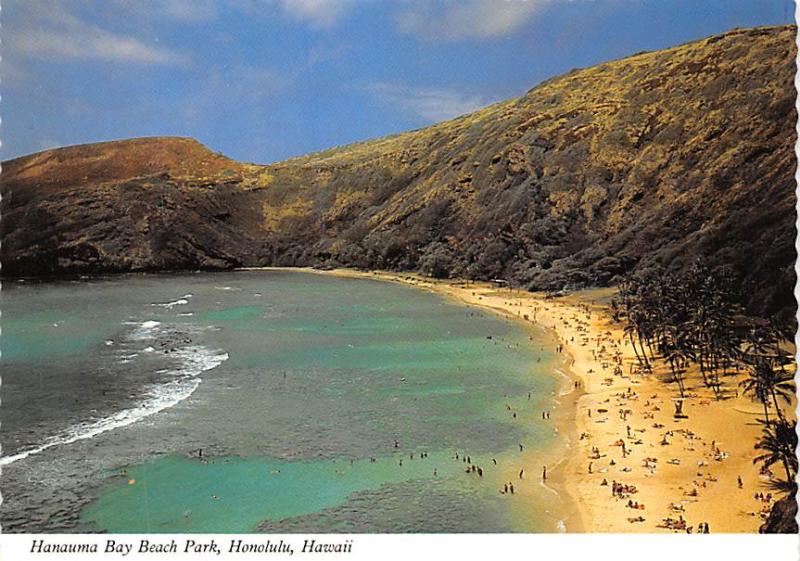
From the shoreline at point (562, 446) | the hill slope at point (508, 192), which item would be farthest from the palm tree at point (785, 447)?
the shoreline at point (562, 446)

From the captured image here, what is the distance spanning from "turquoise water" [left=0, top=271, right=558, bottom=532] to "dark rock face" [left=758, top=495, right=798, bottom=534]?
9.42 ft

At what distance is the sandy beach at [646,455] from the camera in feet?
33.0

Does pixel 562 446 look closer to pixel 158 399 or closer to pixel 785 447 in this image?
pixel 785 447

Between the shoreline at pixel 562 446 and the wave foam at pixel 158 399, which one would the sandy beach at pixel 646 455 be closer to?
the shoreline at pixel 562 446

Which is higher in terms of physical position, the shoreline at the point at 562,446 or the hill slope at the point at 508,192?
the hill slope at the point at 508,192

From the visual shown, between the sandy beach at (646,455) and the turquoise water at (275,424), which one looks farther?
the turquoise water at (275,424)

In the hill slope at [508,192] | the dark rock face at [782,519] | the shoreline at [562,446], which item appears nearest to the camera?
the dark rock face at [782,519]

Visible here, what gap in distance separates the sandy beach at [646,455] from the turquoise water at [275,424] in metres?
0.69

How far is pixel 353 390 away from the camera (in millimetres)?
18359

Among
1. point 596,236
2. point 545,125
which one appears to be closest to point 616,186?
point 596,236

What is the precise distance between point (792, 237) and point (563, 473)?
19.1 feet
